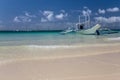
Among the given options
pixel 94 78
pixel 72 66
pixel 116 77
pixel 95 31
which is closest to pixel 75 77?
pixel 94 78

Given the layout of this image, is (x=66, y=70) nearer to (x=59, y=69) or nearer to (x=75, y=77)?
(x=59, y=69)

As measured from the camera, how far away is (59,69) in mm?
4164

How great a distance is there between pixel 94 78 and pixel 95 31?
27766mm

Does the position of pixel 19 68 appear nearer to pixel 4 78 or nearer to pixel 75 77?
pixel 4 78

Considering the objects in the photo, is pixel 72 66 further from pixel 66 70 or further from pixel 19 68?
pixel 19 68

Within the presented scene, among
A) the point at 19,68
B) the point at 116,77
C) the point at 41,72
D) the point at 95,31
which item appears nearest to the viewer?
the point at 116,77

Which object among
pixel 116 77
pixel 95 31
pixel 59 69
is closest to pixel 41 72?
pixel 59 69

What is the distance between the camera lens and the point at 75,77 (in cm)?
358

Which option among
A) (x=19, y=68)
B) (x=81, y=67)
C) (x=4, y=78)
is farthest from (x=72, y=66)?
(x=4, y=78)

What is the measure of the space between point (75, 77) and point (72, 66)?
2.87 feet

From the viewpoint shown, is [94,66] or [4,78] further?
[94,66]

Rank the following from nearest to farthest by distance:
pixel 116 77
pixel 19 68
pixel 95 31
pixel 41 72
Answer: pixel 116 77
pixel 41 72
pixel 19 68
pixel 95 31

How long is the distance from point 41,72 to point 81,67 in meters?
0.76

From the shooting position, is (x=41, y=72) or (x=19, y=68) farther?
(x=19, y=68)
